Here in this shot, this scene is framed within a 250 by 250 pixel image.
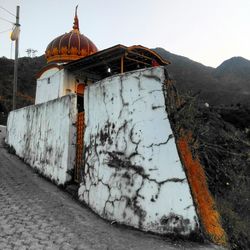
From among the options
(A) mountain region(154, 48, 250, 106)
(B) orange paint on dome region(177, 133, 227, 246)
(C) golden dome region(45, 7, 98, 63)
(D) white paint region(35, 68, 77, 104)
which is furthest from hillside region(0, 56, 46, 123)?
(B) orange paint on dome region(177, 133, 227, 246)

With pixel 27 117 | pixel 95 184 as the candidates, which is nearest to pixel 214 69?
pixel 27 117

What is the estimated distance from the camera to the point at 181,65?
176 feet

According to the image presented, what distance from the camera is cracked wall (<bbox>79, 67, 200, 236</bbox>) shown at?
4297 mm

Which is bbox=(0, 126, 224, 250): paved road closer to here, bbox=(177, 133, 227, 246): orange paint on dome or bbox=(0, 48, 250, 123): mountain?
bbox=(177, 133, 227, 246): orange paint on dome

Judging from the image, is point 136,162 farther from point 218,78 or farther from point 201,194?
point 218,78

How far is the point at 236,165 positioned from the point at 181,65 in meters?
49.9

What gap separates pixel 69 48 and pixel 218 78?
132 ft

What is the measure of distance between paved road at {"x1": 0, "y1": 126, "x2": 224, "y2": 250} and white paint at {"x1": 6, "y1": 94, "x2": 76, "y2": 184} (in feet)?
2.04

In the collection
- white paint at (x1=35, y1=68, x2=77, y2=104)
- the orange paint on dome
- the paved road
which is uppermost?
white paint at (x1=35, y1=68, x2=77, y2=104)

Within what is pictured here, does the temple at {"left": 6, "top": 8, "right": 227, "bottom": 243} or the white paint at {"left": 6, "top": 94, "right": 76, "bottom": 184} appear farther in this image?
the white paint at {"left": 6, "top": 94, "right": 76, "bottom": 184}

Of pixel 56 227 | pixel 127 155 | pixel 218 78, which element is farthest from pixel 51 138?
pixel 218 78

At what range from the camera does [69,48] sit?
53.5 ft

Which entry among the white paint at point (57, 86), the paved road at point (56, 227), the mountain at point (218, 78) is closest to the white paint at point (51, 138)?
the paved road at point (56, 227)

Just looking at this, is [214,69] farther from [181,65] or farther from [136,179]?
[136,179]
